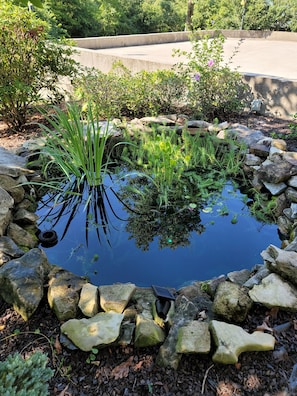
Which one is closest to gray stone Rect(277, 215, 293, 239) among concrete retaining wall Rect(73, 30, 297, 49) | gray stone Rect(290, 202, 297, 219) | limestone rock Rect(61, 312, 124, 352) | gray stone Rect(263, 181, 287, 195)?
gray stone Rect(290, 202, 297, 219)

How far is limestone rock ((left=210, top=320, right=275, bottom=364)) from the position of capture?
1.28 m

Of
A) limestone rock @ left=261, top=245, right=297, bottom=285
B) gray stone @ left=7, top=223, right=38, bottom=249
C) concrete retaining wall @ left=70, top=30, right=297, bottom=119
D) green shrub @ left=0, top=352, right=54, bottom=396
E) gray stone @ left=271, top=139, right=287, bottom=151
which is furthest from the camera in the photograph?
concrete retaining wall @ left=70, top=30, right=297, bottom=119

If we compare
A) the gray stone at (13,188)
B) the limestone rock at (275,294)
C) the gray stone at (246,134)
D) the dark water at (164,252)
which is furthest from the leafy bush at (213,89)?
the limestone rock at (275,294)

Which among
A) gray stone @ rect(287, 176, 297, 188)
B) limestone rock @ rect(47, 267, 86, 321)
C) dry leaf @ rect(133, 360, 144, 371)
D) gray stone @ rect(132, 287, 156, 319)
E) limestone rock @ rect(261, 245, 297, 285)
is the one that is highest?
limestone rock @ rect(261, 245, 297, 285)

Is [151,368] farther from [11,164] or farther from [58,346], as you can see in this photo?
[11,164]

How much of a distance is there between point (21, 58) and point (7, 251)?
100 inches

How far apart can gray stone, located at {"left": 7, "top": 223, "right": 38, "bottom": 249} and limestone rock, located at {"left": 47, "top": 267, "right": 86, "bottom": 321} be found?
1.72ft

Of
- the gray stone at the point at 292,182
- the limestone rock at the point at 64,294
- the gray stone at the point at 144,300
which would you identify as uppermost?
the gray stone at the point at 292,182

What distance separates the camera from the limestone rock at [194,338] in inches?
51.1

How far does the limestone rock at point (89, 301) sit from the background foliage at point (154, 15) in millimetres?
9277

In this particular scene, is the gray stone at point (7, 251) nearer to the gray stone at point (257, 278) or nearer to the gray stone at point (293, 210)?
the gray stone at point (257, 278)

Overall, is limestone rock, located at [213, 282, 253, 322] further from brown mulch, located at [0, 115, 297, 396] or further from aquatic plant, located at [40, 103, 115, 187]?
aquatic plant, located at [40, 103, 115, 187]

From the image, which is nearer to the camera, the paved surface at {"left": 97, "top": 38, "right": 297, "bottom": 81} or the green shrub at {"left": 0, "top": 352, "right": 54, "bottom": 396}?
the green shrub at {"left": 0, "top": 352, "right": 54, "bottom": 396}

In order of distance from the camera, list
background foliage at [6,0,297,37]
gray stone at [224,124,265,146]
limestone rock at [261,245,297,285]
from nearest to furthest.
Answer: limestone rock at [261,245,297,285] < gray stone at [224,124,265,146] < background foliage at [6,0,297,37]
